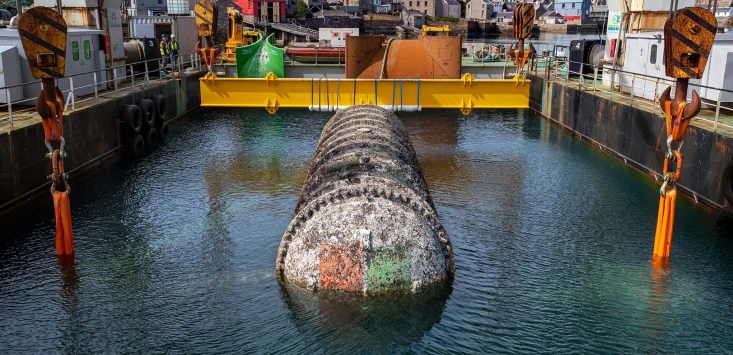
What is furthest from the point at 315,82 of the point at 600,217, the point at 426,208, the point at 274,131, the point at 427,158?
the point at 426,208

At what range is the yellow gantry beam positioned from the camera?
23.7 m

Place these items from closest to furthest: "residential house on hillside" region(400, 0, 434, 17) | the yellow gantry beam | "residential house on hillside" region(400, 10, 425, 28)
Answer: the yellow gantry beam < "residential house on hillside" region(400, 10, 425, 28) < "residential house on hillside" region(400, 0, 434, 17)

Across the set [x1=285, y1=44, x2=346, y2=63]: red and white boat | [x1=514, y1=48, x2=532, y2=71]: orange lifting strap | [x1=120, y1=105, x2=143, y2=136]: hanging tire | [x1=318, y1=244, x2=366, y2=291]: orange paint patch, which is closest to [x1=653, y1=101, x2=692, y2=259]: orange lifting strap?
[x1=318, y1=244, x2=366, y2=291]: orange paint patch

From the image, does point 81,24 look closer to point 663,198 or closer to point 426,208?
point 426,208

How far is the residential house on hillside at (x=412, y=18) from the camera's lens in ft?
566

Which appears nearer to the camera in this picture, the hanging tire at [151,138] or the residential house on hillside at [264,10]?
the hanging tire at [151,138]

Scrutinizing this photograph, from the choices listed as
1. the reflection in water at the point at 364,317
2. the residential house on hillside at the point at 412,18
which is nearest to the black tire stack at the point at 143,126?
the reflection in water at the point at 364,317

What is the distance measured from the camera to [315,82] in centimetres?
2355

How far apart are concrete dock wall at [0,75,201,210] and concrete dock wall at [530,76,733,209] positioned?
58.7ft

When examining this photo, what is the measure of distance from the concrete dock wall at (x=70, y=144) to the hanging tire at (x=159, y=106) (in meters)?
0.40

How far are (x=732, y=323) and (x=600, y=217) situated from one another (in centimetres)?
632

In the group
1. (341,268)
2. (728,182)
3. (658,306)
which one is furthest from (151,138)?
(658,306)

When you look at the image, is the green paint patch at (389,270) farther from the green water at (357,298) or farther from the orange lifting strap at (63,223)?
the orange lifting strap at (63,223)

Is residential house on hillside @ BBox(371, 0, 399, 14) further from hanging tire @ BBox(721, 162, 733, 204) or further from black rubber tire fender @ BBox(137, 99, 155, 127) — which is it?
hanging tire @ BBox(721, 162, 733, 204)
